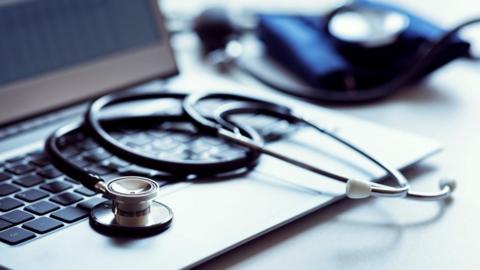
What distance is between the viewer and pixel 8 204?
573mm

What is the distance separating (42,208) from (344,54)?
0.48 m

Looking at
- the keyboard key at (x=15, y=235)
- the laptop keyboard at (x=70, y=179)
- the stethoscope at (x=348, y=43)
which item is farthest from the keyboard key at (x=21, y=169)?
the stethoscope at (x=348, y=43)

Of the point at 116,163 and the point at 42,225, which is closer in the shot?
the point at 42,225

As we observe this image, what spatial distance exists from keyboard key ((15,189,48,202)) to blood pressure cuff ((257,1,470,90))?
1.31 ft

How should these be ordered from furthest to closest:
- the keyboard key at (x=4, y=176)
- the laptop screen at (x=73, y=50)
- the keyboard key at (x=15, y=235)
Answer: the laptop screen at (x=73, y=50) < the keyboard key at (x=4, y=176) < the keyboard key at (x=15, y=235)

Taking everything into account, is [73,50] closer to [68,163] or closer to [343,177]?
[68,163]

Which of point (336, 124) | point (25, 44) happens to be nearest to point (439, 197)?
point (336, 124)

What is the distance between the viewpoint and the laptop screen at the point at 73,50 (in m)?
0.74

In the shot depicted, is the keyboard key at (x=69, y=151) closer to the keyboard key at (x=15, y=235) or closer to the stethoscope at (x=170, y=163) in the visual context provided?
the stethoscope at (x=170, y=163)

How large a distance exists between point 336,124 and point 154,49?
9.2 inches

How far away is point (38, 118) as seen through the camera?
0.75 m

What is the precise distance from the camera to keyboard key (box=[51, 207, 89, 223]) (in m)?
0.55

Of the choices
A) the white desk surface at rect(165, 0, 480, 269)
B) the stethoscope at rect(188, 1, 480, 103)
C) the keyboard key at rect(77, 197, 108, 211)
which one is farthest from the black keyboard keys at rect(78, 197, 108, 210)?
the stethoscope at rect(188, 1, 480, 103)

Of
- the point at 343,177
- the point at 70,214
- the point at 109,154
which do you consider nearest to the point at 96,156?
the point at 109,154
